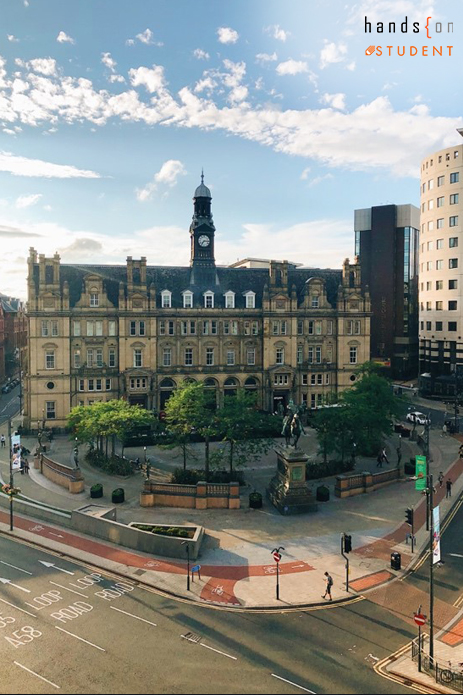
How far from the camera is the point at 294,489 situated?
40.1m

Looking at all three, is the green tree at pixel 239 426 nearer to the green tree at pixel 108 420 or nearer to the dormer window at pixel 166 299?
the green tree at pixel 108 420

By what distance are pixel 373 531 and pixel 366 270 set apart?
309ft

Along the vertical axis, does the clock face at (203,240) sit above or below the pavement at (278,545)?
above

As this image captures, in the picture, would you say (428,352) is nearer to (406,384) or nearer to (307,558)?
(406,384)

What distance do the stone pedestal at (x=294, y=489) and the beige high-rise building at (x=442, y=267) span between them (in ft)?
202

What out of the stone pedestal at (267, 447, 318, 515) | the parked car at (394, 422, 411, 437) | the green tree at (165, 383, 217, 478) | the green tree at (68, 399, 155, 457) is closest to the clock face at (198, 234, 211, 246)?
the green tree at (68, 399, 155, 457)

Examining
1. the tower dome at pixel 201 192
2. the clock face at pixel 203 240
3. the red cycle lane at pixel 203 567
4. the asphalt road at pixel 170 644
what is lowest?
the red cycle lane at pixel 203 567

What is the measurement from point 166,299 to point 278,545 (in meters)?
46.3

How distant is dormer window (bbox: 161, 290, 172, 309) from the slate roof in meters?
0.86

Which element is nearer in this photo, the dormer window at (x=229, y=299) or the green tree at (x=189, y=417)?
the green tree at (x=189, y=417)

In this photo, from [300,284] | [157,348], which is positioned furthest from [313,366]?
[157,348]

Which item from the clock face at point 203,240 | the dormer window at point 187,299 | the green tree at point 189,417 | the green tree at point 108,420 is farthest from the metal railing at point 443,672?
the clock face at point 203,240

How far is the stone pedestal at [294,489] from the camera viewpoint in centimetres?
3972

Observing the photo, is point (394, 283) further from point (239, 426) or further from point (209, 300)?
point (239, 426)
